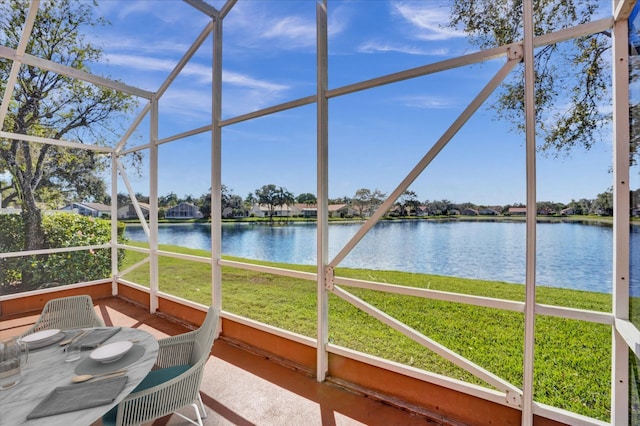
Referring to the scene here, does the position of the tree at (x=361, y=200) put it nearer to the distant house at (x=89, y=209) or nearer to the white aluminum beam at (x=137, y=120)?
the white aluminum beam at (x=137, y=120)

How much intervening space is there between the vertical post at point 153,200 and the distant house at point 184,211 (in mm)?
2087

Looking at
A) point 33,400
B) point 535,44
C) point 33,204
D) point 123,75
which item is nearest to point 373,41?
point 535,44

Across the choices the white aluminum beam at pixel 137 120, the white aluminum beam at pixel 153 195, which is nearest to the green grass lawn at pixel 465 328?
the white aluminum beam at pixel 153 195

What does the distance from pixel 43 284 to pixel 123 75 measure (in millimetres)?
4538

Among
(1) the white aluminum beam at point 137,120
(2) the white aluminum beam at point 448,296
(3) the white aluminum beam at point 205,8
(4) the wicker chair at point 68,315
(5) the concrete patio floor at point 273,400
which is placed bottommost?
(5) the concrete patio floor at point 273,400

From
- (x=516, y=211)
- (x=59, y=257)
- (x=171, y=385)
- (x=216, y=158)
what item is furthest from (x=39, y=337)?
(x=59, y=257)

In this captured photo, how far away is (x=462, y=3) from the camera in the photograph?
2.87m

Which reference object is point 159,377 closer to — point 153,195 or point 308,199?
point 308,199

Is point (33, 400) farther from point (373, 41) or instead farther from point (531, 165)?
point (373, 41)

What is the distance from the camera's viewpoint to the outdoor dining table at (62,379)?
4.09ft

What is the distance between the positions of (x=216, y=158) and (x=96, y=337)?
2.24 m

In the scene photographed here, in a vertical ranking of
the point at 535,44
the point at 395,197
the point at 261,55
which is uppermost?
the point at 261,55

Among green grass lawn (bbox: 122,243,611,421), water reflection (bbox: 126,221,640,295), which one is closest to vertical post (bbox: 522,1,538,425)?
water reflection (bbox: 126,221,640,295)

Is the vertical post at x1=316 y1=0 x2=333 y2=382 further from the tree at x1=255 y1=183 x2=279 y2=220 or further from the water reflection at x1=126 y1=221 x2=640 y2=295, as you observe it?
the tree at x1=255 y1=183 x2=279 y2=220
